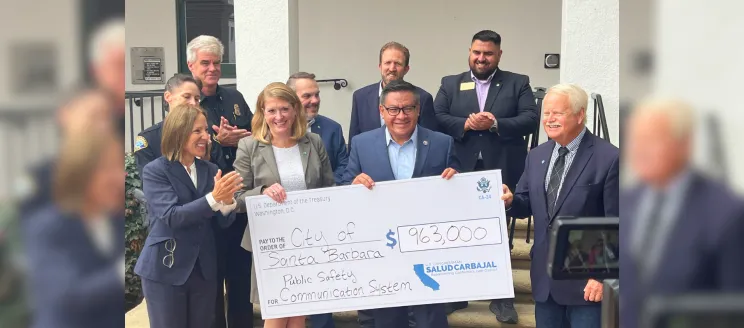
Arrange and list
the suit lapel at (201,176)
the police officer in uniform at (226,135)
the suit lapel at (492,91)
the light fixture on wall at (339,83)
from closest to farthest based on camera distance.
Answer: the suit lapel at (201,176), the police officer in uniform at (226,135), the suit lapel at (492,91), the light fixture on wall at (339,83)

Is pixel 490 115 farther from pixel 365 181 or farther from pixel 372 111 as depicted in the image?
pixel 365 181

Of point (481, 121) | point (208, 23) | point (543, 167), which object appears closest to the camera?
point (543, 167)

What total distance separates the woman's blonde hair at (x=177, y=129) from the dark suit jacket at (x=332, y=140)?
3.31 feet

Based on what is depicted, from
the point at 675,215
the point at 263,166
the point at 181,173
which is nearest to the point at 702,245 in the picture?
the point at 675,215

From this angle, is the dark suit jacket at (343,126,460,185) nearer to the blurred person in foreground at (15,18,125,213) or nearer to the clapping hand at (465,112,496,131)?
the clapping hand at (465,112,496,131)

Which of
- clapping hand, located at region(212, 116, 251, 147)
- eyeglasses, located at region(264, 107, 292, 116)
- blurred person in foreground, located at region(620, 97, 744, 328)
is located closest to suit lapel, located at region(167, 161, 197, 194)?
eyeglasses, located at region(264, 107, 292, 116)

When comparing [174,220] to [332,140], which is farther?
[332,140]

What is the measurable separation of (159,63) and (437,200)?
6.04m

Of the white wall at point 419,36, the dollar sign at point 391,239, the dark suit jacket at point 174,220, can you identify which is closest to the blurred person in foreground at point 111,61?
the dark suit jacket at point 174,220

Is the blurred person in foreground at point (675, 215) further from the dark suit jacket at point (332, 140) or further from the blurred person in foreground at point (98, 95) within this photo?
the dark suit jacket at point (332, 140)

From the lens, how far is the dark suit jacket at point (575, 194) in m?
3.68

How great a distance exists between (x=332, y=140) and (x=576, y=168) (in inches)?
63.3

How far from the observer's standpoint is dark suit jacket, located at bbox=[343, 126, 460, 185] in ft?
13.8

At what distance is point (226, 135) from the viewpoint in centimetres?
460
